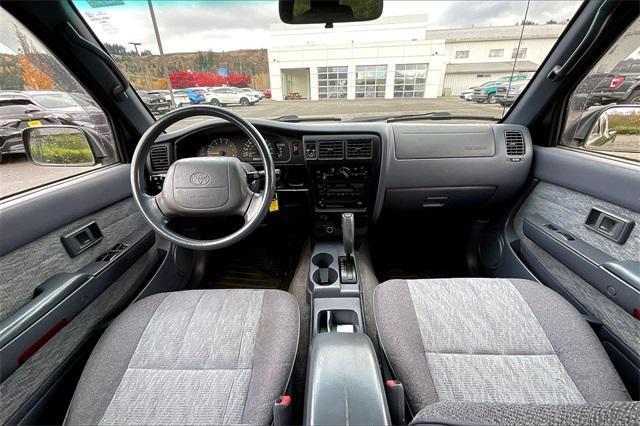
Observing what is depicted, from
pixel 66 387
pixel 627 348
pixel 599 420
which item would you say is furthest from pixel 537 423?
pixel 66 387

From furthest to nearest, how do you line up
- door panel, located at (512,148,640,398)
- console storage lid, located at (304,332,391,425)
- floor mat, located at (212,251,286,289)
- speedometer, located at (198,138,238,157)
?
floor mat, located at (212,251,286,289)
speedometer, located at (198,138,238,157)
door panel, located at (512,148,640,398)
console storage lid, located at (304,332,391,425)

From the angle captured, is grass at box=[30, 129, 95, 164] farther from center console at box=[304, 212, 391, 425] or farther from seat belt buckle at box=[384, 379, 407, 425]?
seat belt buckle at box=[384, 379, 407, 425]

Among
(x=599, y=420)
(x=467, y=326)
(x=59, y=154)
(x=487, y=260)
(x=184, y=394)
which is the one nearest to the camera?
(x=599, y=420)

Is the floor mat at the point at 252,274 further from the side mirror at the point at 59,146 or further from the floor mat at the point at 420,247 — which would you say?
the side mirror at the point at 59,146

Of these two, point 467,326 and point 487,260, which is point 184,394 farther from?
point 487,260

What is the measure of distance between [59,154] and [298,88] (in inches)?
52.6

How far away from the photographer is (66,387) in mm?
1117

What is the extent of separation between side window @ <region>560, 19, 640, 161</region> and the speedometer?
201 centimetres

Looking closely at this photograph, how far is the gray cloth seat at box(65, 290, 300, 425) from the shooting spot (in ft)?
2.77

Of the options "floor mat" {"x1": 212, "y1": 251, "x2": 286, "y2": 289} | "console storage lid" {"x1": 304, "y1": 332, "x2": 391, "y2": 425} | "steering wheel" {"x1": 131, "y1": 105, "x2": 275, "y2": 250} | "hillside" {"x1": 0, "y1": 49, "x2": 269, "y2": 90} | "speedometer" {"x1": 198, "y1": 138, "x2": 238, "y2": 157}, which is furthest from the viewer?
"floor mat" {"x1": 212, "y1": 251, "x2": 286, "y2": 289}

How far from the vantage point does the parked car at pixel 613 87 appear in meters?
1.37

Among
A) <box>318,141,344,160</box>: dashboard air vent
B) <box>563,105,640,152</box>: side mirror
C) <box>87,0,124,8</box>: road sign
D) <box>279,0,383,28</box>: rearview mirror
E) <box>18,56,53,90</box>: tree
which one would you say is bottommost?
<box>318,141,344,160</box>: dashboard air vent

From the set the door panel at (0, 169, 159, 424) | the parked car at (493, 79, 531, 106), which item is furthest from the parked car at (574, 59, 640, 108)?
the door panel at (0, 169, 159, 424)

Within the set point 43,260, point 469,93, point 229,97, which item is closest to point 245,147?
point 229,97
